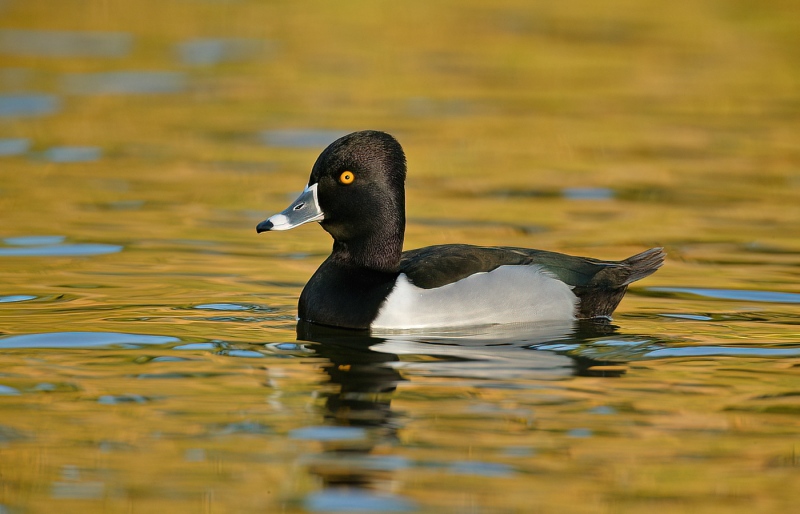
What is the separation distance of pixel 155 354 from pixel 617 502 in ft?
10.8

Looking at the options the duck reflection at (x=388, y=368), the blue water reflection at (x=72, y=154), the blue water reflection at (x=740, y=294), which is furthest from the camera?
the blue water reflection at (x=72, y=154)

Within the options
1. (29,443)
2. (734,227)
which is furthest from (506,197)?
(29,443)

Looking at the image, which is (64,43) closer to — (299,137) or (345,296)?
(299,137)

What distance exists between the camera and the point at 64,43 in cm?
2281

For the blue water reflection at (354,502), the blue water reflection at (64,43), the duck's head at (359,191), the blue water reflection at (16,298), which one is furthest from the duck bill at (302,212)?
the blue water reflection at (64,43)

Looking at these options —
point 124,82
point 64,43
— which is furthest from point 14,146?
point 64,43

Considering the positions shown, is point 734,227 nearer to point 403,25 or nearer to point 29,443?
point 29,443

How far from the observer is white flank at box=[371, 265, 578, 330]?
341 inches

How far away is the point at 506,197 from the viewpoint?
13.9 meters

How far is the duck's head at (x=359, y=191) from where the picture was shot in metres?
9.00

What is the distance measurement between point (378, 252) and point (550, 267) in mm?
1144

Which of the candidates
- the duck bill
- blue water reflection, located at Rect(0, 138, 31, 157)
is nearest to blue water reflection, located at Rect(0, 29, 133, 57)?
blue water reflection, located at Rect(0, 138, 31, 157)

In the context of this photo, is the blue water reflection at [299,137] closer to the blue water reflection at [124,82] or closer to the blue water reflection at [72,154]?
the blue water reflection at [72,154]

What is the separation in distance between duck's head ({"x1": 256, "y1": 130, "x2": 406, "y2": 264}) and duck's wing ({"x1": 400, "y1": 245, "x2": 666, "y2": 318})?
32 cm
